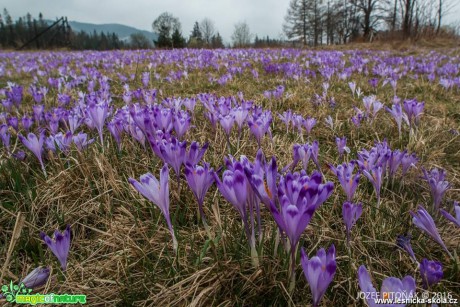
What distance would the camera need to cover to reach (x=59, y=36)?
3347 cm

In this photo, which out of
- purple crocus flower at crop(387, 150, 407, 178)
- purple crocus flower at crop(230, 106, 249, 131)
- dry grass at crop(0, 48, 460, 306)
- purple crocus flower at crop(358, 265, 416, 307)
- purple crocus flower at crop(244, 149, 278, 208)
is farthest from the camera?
purple crocus flower at crop(230, 106, 249, 131)

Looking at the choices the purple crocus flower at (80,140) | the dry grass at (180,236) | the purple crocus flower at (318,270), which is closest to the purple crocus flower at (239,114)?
the dry grass at (180,236)

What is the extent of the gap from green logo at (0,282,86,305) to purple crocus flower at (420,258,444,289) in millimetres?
1255

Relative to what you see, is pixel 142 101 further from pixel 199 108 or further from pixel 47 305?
pixel 47 305

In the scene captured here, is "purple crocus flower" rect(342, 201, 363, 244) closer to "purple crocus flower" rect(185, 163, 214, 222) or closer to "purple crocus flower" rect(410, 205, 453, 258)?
"purple crocus flower" rect(410, 205, 453, 258)

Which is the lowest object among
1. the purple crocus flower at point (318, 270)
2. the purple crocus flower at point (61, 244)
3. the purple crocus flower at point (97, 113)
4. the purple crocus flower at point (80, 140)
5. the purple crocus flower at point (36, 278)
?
the purple crocus flower at point (36, 278)

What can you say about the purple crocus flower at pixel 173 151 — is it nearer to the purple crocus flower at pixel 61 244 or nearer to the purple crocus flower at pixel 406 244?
the purple crocus flower at pixel 61 244

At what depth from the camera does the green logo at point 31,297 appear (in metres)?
1.26

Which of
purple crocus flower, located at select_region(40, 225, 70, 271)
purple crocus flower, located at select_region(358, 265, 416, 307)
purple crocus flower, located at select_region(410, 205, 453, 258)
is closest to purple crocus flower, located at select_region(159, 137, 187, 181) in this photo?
purple crocus flower, located at select_region(40, 225, 70, 271)

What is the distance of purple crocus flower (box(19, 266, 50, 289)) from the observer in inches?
51.1

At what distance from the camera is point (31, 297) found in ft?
4.18

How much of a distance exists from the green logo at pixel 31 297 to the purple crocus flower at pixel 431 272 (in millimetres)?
1255

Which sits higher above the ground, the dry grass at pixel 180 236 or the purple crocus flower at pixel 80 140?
the purple crocus flower at pixel 80 140

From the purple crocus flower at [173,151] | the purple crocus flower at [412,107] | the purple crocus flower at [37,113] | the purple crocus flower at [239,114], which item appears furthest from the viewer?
the purple crocus flower at [37,113]
